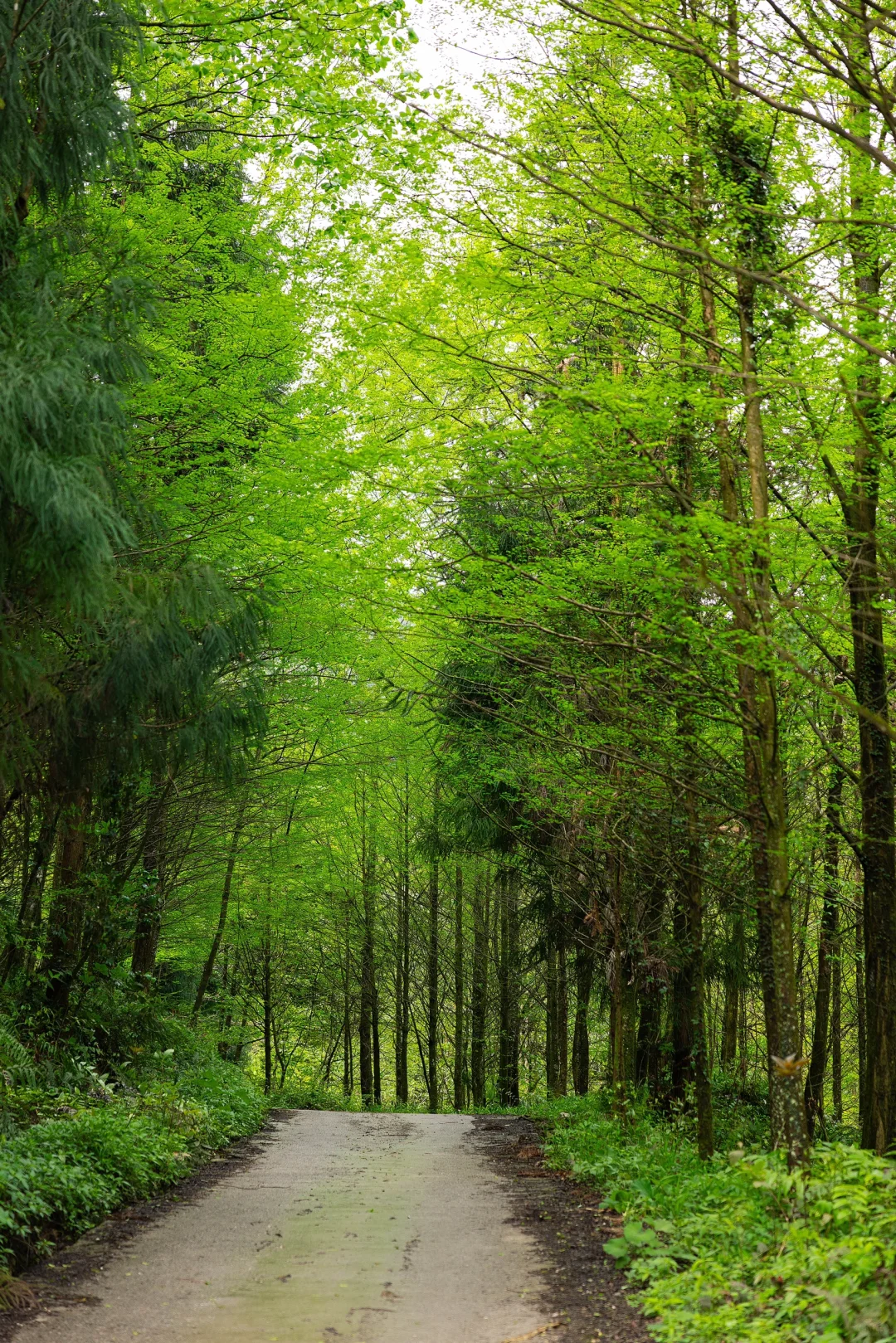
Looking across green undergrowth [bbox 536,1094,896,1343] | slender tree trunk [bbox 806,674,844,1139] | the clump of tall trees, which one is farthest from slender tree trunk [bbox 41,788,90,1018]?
slender tree trunk [bbox 806,674,844,1139]

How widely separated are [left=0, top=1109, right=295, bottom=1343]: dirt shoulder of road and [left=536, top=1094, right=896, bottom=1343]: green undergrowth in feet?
8.78

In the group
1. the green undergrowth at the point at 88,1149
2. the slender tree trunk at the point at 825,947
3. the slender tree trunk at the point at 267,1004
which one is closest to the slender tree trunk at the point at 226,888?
the slender tree trunk at the point at 267,1004

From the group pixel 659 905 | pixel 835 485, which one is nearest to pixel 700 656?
pixel 835 485

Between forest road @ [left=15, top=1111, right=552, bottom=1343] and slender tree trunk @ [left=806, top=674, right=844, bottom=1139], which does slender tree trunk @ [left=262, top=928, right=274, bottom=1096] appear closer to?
slender tree trunk @ [left=806, top=674, right=844, bottom=1139]

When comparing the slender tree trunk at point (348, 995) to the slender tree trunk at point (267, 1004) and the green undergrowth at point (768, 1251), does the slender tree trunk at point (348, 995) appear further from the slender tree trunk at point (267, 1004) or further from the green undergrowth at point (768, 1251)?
the green undergrowth at point (768, 1251)

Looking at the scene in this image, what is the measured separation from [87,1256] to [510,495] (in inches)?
200

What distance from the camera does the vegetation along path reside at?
A: 4.73 m

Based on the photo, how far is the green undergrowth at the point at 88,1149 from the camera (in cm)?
584

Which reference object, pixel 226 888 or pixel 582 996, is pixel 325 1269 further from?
pixel 226 888

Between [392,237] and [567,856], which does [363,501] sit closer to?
[392,237]

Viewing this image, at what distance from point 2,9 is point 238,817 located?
10.4 metres

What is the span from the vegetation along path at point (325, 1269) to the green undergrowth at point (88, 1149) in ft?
1.28

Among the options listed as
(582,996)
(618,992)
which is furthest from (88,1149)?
(582,996)

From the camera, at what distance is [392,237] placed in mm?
8070
